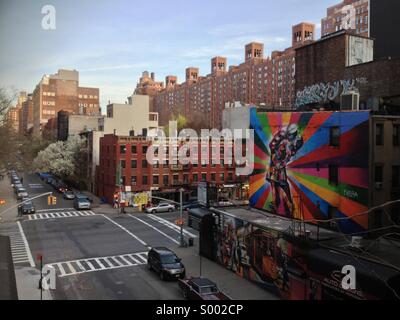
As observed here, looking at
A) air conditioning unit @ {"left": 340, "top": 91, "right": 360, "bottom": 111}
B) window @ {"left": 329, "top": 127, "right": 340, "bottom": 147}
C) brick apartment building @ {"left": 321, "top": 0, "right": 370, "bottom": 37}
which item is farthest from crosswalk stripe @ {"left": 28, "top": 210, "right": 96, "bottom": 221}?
brick apartment building @ {"left": 321, "top": 0, "right": 370, "bottom": 37}

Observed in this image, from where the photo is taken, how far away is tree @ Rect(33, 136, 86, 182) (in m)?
73.7

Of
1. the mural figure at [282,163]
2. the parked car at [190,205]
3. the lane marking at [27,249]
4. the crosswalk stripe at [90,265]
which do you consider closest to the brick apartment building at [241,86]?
the parked car at [190,205]

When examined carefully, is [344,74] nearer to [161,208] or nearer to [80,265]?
[80,265]

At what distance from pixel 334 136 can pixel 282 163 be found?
5201 millimetres

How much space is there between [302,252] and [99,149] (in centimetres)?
5536

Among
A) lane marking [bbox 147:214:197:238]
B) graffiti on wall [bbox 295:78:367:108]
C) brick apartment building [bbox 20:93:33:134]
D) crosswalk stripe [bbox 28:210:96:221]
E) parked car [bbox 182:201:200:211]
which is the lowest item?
lane marking [bbox 147:214:197:238]

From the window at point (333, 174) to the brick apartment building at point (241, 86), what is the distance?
75582mm

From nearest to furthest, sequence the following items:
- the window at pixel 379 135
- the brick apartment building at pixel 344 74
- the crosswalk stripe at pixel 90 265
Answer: the window at pixel 379 135 → the crosswalk stripe at pixel 90 265 → the brick apartment building at pixel 344 74

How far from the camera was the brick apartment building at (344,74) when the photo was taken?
30578mm

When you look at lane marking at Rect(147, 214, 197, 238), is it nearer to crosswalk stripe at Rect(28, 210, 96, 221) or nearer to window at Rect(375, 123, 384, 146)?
crosswalk stripe at Rect(28, 210, 96, 221)

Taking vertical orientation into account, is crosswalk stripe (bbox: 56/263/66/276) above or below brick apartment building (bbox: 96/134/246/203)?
below

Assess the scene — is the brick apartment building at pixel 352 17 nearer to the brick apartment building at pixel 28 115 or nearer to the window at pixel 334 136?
the window at pixel 334 136

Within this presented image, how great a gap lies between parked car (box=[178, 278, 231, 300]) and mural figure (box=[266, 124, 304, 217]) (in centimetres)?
956

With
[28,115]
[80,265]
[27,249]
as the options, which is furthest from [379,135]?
[28,115]
